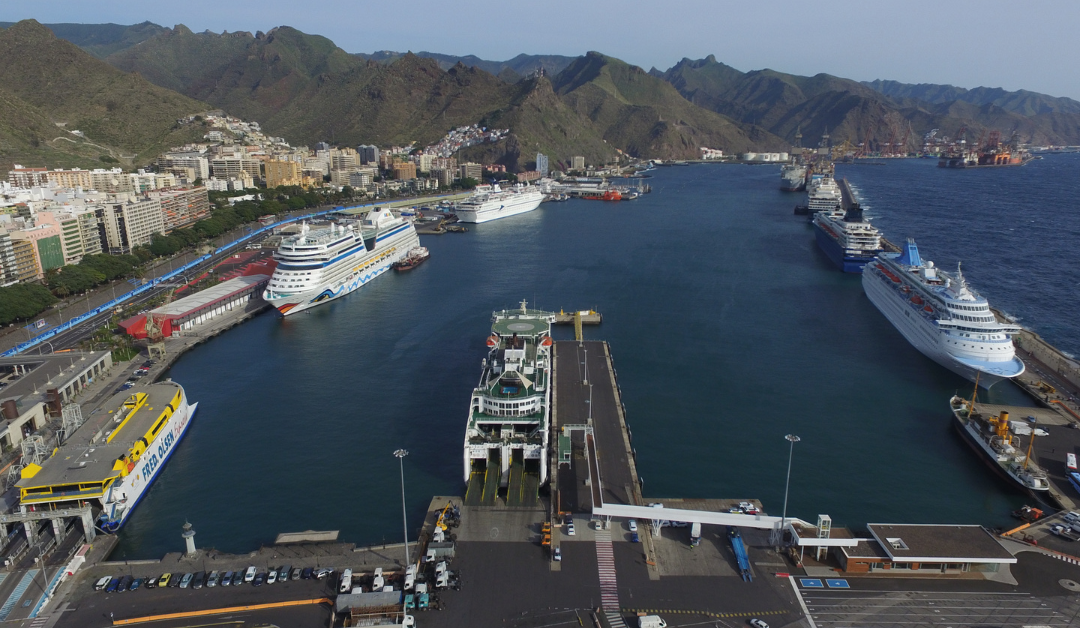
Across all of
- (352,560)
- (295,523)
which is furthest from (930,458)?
(295,523)

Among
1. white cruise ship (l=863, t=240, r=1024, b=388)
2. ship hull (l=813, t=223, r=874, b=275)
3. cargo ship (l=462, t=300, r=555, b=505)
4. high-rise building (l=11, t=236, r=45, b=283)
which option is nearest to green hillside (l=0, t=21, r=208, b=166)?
high-rise building (l=11, t=236, r=45, b=283)

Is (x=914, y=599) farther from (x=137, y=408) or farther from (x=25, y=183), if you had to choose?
(x=25, y=183)

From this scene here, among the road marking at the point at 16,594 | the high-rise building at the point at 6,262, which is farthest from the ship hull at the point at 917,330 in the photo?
the high-rise building at the point at 6,262

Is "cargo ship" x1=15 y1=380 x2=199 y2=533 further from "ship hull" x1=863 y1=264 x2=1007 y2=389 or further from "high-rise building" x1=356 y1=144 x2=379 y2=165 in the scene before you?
"high-rise building" x1=356 y1=144 x2=379 y2=165

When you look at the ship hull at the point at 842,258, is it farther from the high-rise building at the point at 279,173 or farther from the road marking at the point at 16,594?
the high-rise building at the point at 279,173

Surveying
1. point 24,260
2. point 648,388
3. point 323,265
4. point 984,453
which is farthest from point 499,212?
point 984,453
